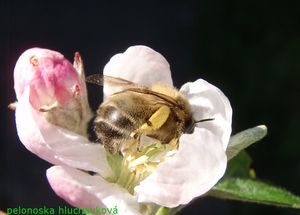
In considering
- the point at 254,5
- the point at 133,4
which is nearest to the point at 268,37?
the point at 254,5

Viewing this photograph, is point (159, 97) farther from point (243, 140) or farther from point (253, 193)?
point (253, 193)

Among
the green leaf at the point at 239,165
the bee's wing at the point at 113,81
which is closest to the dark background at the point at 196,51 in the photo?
the green leaf at the point at 239,165

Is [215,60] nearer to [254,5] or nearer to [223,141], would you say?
[254,5]

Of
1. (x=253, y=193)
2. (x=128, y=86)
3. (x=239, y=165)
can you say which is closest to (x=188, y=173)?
(x=128, y=86)

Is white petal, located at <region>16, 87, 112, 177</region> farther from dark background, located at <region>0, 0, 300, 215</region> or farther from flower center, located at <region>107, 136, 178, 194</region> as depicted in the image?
dark background, located at <region>0, 0, 300, 215</region>

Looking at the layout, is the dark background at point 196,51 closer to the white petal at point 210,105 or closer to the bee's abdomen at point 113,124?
the white petal at point 210,105

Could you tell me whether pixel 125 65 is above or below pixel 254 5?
above

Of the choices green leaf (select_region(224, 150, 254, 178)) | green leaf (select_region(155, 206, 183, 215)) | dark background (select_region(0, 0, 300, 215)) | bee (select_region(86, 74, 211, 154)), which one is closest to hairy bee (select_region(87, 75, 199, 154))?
bee (select_region(86, 74, 211, 154))
